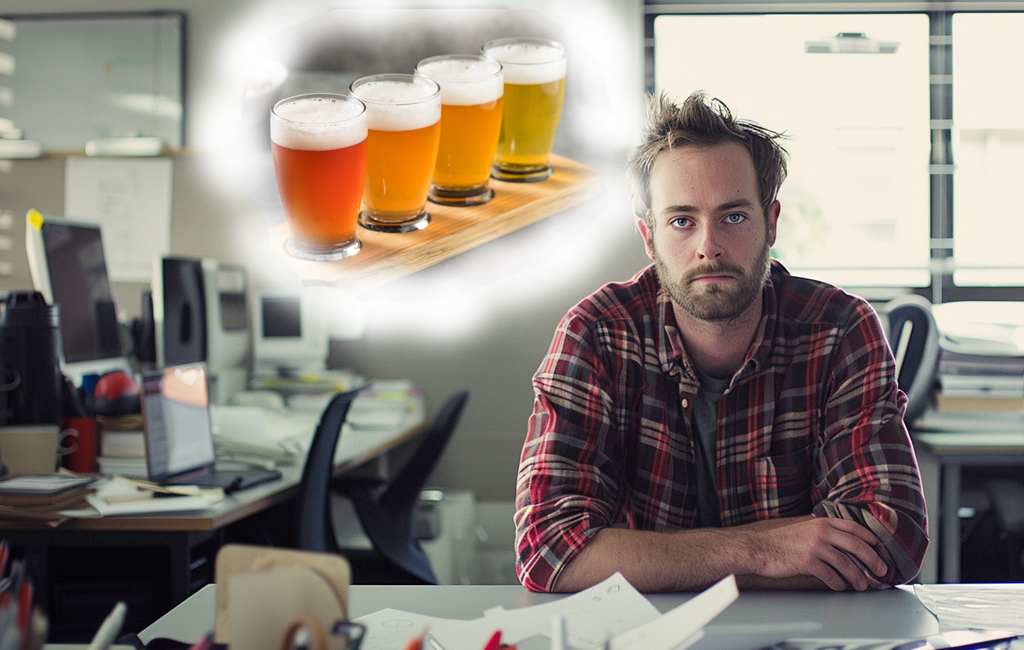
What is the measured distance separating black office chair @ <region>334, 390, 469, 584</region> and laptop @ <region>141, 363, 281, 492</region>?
0.91 ft

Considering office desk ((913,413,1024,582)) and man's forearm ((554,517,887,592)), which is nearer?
man's forearm ((554,517,887,592))

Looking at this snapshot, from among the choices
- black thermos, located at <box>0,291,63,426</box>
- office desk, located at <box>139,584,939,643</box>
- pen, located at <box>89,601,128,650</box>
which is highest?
black thermos, located at <box>0,291,63,426</box>

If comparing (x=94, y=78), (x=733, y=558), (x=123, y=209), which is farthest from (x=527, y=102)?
(x=94, y=78)

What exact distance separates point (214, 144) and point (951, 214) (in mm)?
3238

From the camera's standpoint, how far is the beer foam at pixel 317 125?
863mm

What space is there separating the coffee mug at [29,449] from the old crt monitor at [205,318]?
0.75 m

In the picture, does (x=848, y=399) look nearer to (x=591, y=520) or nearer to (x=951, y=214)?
(x=591, y=520)

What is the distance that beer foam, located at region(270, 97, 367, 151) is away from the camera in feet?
2.83

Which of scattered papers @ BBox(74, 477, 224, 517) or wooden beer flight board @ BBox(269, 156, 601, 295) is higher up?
wooden beer flight board @ BBox(269, 156, 601, 295)

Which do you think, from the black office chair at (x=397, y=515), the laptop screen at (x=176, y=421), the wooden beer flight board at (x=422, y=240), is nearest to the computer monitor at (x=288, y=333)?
the black office chair at (x=397, y=515)

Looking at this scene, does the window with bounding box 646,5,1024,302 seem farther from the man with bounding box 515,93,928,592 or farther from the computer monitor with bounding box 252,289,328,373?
the man with bounding box 515,93,928,592

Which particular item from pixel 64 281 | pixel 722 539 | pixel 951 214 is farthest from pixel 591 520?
pixel 951 214

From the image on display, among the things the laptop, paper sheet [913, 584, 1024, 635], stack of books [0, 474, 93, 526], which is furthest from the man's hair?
stack of books [0, 474, 93, 526]

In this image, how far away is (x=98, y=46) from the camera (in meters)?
3.45
